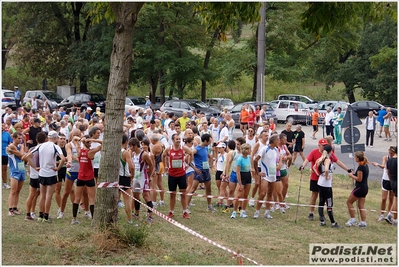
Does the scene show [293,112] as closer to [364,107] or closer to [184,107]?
[364,107]

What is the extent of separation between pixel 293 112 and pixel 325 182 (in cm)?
2568

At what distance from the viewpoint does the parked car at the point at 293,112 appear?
1433 inches

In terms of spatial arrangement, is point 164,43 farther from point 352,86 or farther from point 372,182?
point 372,182

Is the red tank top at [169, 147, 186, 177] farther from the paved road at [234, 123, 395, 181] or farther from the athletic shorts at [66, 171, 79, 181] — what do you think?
the paved road at [234, 123, 395, 181]

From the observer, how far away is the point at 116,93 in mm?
9000

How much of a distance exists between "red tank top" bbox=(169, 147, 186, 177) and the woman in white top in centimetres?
278

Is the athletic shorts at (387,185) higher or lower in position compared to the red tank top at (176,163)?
lower

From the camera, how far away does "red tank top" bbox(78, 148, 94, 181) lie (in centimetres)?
1073

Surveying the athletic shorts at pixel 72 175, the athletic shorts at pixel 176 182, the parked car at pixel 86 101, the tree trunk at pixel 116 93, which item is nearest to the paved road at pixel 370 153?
the athletic shorts at pixel 176 182

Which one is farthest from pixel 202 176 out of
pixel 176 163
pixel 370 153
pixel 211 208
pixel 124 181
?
pixel 370 153

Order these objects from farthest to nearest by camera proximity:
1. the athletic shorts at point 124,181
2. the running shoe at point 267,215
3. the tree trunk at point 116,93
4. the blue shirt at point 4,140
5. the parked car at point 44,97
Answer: the parked car at point 44,97 < the blue shirt at point 4,140 < the running shoe at point 267,215 < the athletic shorts at point 124,181 < the tree trunk at point 116,93

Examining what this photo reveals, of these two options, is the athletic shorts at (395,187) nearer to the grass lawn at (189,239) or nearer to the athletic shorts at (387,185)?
the athletic shorts at (387,185)

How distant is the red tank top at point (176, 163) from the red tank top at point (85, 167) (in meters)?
1.71

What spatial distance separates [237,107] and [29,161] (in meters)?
24.4
